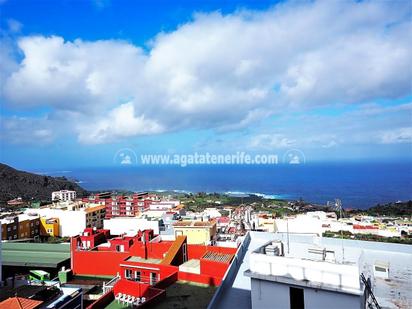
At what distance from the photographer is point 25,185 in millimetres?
55469

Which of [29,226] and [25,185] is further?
[25,185]

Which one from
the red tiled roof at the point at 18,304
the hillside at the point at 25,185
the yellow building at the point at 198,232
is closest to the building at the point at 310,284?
the red tiled roof at the point at 18,304

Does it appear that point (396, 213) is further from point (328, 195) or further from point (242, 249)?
point (328, 195)

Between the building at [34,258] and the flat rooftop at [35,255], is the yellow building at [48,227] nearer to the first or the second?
the flat rooftop at [35,255]

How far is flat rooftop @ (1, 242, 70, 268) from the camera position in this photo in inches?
514

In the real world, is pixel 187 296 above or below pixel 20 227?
above

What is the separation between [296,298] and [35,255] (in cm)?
1392

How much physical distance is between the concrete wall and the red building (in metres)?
2.25

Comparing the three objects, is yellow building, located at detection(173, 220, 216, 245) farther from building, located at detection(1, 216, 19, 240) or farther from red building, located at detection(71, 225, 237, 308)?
building, located at detection(1, 216, 19, 240)

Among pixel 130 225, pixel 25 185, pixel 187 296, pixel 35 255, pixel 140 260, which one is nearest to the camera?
pixel 187 296

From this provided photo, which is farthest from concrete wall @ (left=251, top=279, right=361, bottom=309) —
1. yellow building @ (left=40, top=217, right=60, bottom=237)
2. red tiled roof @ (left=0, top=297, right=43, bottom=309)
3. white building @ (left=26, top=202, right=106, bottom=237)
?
yellow building @ (left=40, top=217, right=60, bottom=237)

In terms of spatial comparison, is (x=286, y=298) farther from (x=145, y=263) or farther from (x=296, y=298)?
(x=145, y=263)

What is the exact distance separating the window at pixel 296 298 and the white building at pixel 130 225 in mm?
14427

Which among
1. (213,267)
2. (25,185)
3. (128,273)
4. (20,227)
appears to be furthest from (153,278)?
(25,185)
